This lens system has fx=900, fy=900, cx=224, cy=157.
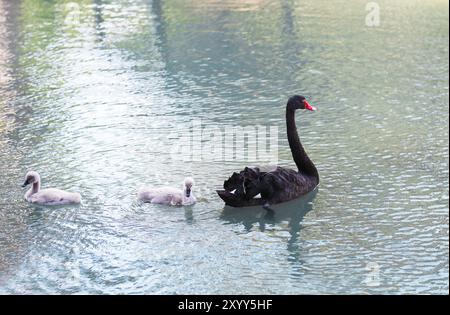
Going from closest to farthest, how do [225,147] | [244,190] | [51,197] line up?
[244,190]
[51,197]
[225,147]

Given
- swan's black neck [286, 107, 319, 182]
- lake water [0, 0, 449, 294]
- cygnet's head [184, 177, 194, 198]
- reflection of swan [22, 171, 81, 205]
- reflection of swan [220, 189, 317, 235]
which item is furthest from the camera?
swan's black neck [286, 107, 319, 182]

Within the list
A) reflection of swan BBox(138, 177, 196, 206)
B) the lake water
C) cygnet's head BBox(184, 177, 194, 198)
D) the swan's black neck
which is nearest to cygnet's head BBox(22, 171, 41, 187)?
the lake water

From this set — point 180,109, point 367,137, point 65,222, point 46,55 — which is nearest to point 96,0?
point 46,55

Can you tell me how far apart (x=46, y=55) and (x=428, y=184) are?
7.20m

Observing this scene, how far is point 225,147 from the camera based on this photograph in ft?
27.4

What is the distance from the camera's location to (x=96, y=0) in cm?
1792

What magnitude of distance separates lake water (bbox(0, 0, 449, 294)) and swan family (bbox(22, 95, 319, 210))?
0.09 metres

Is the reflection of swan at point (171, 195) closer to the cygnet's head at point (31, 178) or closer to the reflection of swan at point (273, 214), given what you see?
the reflection of swan at point (273, 214)

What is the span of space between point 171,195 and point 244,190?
23.5 inches

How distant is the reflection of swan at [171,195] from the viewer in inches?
272

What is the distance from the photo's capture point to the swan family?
679cm

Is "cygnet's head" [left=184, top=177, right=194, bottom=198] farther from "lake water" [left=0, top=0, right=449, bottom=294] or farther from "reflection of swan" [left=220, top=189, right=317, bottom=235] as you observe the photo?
"reflection of swan" [left=220, top=189, right=317, bottom=235]

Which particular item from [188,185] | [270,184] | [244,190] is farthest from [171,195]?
[270,184]

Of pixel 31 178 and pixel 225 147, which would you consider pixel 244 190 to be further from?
pixel 31 178
